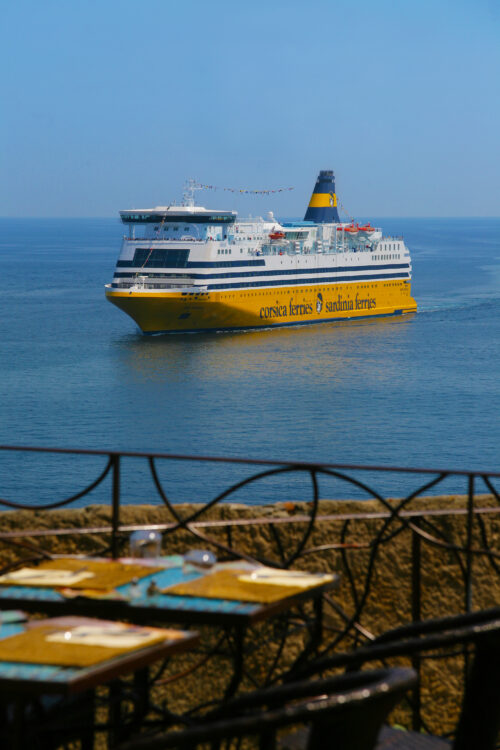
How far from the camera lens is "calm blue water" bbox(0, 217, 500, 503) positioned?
2327 centimetres

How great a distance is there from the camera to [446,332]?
145ft

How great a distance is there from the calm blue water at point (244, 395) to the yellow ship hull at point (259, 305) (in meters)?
0.68

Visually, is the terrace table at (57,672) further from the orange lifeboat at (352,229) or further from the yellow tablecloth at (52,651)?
the orange lifeboat at (352,229)

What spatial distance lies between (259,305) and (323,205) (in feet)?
40.4

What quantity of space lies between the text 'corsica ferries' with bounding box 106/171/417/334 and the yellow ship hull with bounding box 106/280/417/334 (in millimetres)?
41

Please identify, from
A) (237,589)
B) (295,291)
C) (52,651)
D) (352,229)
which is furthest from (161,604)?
(352,229)

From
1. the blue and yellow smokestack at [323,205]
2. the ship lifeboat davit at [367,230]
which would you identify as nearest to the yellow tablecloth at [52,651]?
the ship lifeboat davit at [367,230]

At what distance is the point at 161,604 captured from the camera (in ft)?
8.11

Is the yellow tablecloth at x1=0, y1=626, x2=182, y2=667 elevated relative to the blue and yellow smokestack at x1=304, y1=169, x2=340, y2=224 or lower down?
lower down

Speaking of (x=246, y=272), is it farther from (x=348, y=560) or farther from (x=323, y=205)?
(x=348, y=560)

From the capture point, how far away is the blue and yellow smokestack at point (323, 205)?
180 feet

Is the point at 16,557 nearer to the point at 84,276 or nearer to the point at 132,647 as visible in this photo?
the point at 132,647

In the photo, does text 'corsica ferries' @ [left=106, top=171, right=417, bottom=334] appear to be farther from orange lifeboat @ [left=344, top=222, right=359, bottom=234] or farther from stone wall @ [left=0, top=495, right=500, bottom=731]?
stone wall @ [left=0, top=495, right=500, bottom=731]

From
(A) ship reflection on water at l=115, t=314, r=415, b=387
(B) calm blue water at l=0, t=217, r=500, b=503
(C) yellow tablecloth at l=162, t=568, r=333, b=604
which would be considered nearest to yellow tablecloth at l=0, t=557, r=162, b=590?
(C) yellow tablecloth at l=162, t=568, r=333, b=604
